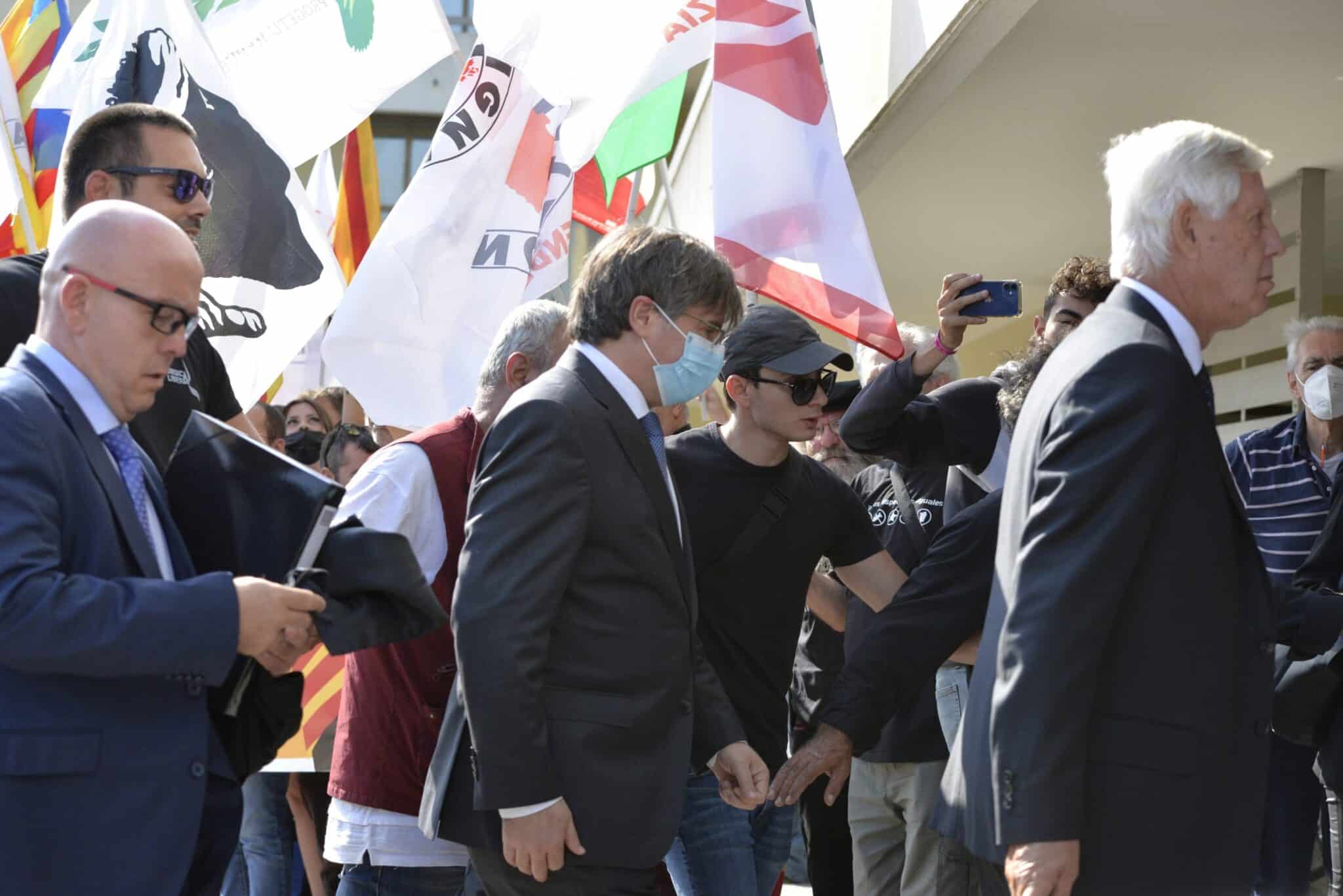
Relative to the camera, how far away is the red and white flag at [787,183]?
19.0 feet

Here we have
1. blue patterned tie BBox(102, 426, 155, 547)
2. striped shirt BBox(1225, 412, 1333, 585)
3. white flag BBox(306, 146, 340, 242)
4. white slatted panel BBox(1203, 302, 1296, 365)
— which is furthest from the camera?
white slatted panel BBox(1203, 302, 1296, 365)

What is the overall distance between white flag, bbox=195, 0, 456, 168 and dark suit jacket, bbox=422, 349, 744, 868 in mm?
5070

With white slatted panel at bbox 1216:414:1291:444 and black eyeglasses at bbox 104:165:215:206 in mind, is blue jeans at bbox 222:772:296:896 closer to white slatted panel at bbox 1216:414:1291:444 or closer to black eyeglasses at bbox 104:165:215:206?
black eyeglasses at bbox 104:165:215:206

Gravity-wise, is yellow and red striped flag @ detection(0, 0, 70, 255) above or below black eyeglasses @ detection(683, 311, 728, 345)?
above

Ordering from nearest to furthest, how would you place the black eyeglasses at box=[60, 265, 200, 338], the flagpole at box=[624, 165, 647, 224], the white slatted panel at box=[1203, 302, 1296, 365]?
the black eyeglasses at box=[60, 265, 200, 338] < the flagpole at box=[624, 165, 647, 224] < the white slatted panel at box=[1203, 302, 1296, 365]

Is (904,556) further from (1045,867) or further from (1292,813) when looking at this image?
(1045,867)

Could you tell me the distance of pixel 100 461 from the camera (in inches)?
103

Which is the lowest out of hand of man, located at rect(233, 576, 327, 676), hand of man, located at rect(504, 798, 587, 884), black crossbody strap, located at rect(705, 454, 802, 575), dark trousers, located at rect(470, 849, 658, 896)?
dark trousers, located at rect(470, 849, 658, 896)

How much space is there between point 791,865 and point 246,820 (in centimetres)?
306

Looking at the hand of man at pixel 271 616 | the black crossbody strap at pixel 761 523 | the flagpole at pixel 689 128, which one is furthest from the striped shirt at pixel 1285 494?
the flagpole at pixel 689 128

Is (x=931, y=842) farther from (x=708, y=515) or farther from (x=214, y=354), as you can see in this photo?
(x=214, y=354)

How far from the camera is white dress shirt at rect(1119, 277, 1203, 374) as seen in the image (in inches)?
110

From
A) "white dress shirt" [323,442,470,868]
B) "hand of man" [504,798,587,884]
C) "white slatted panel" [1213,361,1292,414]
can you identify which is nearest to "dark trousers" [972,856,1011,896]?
"hand of man" [504,798,587,884]

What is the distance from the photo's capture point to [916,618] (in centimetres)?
381
